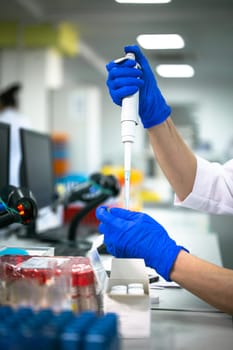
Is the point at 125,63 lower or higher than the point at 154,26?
lower

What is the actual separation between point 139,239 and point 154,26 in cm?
203

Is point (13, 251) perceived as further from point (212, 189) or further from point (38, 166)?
point (38, 166)

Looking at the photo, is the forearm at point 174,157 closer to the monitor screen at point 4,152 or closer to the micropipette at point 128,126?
the micropipette at point 128,126

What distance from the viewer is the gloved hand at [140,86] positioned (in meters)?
1.03

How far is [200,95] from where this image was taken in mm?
10086

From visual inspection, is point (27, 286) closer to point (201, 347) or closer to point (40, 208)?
point (201, 347)

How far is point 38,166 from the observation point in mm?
1807

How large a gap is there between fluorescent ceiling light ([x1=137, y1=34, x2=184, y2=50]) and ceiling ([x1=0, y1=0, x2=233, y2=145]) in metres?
0.04

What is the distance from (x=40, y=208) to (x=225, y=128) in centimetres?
884

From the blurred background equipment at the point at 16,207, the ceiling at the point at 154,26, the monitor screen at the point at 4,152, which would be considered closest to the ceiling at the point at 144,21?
the ceiling at the point at 154,26

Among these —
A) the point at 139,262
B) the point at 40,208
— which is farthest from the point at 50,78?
the point at 139,262

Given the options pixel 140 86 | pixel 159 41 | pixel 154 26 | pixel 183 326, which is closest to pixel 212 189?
pixel 140 86

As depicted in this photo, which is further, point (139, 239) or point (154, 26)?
point (154, 26)

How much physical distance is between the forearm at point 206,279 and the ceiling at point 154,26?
74 cm
